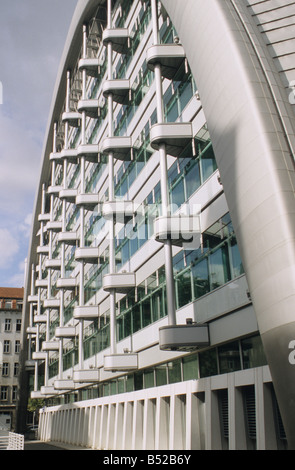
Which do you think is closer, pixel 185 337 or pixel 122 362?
pixel 185 337

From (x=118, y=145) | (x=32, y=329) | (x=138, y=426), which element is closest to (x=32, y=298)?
(x=32, y=329)

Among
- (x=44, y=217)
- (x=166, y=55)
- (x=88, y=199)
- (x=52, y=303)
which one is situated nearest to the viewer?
(x=166, y=55)

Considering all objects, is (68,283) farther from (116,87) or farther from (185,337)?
(185,337)

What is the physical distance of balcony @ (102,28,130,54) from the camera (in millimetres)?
33156

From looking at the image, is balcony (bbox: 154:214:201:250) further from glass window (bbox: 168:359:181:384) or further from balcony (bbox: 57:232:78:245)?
balcony (bbox: 57:232:78:245)

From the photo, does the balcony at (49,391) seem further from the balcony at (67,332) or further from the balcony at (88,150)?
the balcony at (88,150)

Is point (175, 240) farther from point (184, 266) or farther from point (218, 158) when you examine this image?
point (218, 158)

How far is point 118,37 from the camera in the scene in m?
33.2

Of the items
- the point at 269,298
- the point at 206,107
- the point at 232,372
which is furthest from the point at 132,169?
the point at 269,298

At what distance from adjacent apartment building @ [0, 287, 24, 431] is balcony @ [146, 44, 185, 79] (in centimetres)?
7402

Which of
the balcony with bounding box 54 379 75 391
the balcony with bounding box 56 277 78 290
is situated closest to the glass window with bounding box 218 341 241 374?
the balcony with bounding box 54 379 75 391

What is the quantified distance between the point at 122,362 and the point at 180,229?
1004 centimetres

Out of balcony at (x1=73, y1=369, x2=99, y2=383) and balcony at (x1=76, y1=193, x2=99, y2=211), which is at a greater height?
balcony at (x1=76, y1=193, x2=99, y2=211)
